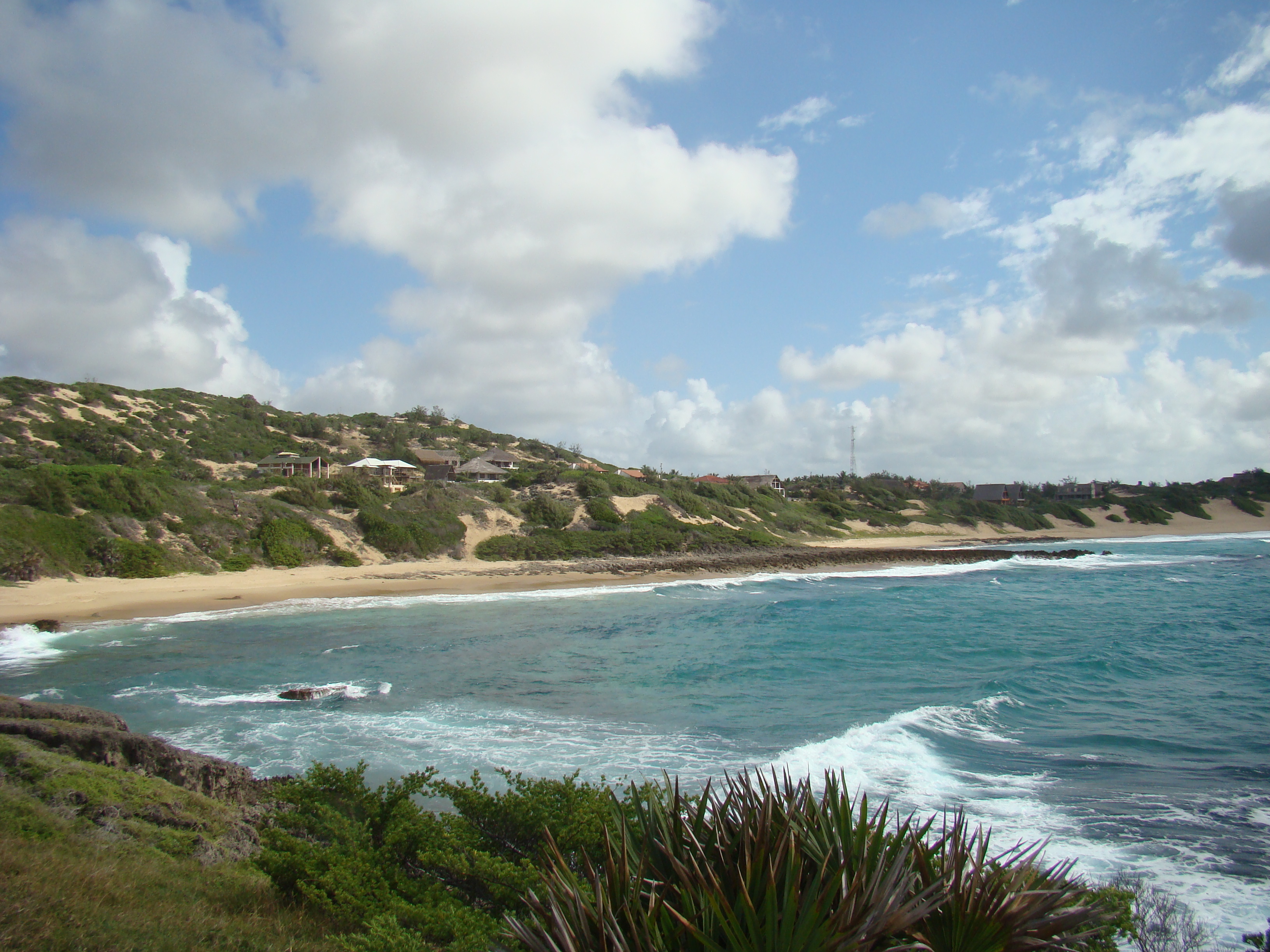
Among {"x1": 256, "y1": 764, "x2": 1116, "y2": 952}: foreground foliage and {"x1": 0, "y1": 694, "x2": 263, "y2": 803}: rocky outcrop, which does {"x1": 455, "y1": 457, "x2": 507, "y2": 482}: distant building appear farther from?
{"x1": 256, "y1": 764, "x2": 1116, "y2": 952}: foreground foliage

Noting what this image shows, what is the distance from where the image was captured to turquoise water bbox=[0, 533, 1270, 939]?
30.1 ft

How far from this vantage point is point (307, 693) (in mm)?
14312

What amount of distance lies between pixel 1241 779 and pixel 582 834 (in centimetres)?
1009

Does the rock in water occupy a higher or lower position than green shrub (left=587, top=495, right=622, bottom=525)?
lower

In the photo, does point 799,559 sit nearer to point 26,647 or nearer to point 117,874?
point 26,647

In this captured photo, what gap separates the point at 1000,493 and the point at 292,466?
97.8 meters

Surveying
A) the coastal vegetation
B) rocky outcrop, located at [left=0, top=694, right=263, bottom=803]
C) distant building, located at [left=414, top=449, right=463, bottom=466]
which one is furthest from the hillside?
the coastal vegetation

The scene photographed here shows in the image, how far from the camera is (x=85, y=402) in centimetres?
5678

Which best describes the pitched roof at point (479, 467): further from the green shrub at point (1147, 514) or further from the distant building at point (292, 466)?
the green shrub at point (1147, 514)

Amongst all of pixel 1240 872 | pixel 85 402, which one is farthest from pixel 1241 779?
pixel 85 402

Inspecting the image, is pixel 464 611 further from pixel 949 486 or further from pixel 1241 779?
pixel 949 486

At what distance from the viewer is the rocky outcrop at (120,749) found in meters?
7.75

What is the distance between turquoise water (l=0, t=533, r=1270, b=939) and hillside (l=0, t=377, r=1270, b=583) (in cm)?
979

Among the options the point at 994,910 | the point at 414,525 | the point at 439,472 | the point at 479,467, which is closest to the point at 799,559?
the point at 414,525
